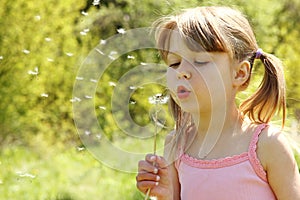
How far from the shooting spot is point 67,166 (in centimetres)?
564

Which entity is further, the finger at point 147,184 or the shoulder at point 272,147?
the shoulder at point 272,147

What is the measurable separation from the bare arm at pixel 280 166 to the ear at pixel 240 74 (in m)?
0.16

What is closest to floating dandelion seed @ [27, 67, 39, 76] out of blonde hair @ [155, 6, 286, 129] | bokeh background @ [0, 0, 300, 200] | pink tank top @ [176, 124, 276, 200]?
bokeh background @ [0, 0, 300, 200]

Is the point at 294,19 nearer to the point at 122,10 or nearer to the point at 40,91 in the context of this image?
the point at 122,10

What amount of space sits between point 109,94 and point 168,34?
4.88 meters

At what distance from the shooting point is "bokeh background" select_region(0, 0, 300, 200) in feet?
18.8

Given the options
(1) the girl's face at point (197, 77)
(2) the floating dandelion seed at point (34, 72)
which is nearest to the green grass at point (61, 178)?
(2) the floating dandelion seed at point (34, 72)

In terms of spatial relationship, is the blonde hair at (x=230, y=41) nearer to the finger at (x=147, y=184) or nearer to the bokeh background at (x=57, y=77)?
the finger at (x=147, y=184)

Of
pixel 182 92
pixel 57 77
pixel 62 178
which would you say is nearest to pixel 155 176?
pixel 182 92

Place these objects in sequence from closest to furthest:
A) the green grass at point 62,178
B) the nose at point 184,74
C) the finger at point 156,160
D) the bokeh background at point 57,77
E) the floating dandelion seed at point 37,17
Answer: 1. the finger at point 156,160
2. the nose at point 184,74
3. the green grass at point 62,178
4. the bokeh background at point 57,77
5. the floating dandelion seed at point 37,17

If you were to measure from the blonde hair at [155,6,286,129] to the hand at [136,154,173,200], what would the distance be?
332 mm

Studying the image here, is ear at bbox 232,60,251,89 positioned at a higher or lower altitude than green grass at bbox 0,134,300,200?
higher

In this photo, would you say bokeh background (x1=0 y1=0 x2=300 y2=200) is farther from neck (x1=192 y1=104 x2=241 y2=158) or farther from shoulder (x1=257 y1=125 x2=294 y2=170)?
shoulder (x1=257 y1=125 x2=294 y2=170)

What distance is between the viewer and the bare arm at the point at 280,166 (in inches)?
77.9
